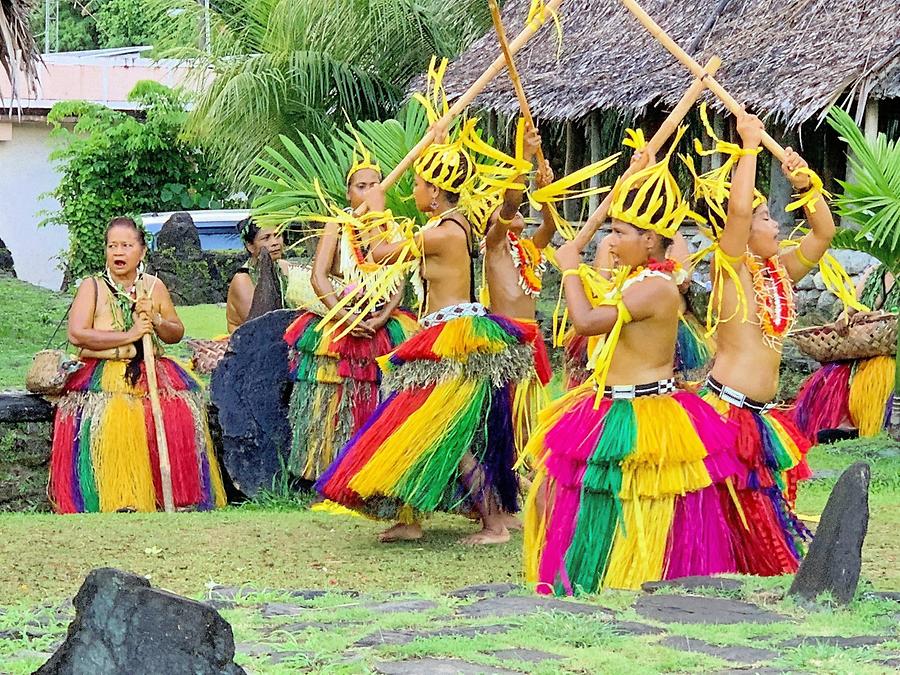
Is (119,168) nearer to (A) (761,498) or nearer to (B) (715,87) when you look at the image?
(B) (715,87)

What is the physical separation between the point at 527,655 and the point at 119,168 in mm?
21138

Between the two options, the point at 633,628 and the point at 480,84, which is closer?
the point at 633,628

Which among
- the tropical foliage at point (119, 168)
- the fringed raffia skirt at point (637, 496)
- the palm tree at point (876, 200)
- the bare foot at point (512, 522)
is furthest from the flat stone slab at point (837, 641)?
the tropical foliage at point (119, 168)

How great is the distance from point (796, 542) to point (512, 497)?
5.40 ft

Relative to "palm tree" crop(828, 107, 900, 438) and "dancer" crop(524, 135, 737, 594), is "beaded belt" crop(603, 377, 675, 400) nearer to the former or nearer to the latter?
"dancer" crop(524, 135, 737, 594)

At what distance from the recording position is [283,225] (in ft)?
27.7

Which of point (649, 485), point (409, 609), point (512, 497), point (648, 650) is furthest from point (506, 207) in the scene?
point (648, 650)

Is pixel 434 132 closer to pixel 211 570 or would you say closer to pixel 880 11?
pixel 211 570

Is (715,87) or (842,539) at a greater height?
(715,87)

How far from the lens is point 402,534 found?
6.74 metres

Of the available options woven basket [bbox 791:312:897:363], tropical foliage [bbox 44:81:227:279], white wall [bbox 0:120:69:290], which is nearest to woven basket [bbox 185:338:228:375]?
woven basket [bbox 791:312:897:363]

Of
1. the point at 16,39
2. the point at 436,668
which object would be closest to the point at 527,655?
the point at 436,668

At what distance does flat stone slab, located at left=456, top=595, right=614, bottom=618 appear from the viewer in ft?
14.4

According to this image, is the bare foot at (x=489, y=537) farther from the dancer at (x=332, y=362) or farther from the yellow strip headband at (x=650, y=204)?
the yellow strip headband at (x=650, y=204)
